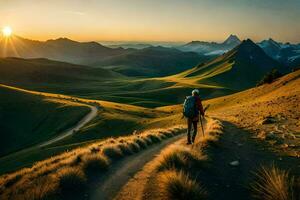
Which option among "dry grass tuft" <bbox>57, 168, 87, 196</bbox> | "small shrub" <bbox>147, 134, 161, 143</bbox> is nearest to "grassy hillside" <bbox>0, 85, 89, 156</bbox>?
"small shrub" <bbox>147, 134, 161, 143</bbox>

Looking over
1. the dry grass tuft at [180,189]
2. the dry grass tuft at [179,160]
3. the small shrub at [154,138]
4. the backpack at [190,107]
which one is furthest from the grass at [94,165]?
the small shrub at [154,138]

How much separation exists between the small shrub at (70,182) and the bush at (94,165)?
1640mm

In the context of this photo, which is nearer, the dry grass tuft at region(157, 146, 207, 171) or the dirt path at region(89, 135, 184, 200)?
the dirt path at region(89, 135, 184, 200)

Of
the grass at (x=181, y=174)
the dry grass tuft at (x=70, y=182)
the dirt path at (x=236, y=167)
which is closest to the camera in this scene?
the grass at (x=181, y=174)

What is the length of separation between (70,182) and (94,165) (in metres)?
2.68

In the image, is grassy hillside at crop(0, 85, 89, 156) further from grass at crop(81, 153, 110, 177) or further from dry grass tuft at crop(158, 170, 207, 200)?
dry grass tuft at crop(158, 170, 207, 200)

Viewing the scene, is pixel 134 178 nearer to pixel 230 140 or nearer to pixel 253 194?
pixel 253 194

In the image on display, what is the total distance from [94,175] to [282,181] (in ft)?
26.2

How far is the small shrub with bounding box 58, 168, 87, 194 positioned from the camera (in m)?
12.2

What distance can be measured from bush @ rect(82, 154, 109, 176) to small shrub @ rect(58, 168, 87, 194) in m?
1.64

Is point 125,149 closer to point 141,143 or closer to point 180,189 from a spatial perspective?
point 141,143

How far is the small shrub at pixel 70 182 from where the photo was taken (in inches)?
479

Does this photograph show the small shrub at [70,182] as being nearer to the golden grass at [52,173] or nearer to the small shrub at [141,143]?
the golden grass at [52,173]

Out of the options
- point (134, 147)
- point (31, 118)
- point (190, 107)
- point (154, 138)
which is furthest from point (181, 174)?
point (31, 118)
